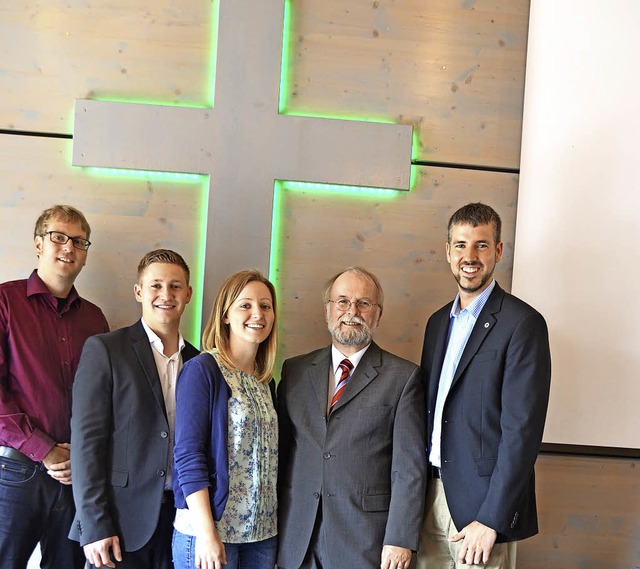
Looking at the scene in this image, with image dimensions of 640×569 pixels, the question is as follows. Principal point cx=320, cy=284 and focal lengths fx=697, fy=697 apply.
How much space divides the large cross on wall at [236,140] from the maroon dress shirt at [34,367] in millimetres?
663

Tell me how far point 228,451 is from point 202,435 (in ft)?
0.32

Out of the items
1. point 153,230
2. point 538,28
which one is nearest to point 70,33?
point 153,230

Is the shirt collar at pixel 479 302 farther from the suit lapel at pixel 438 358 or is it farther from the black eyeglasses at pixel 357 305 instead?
Result: the black eyeglasses at pixel 357 305

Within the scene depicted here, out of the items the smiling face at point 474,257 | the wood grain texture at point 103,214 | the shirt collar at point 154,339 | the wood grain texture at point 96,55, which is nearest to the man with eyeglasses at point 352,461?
the smiling face at point 474,257

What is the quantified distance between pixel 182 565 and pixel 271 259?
4.44ft

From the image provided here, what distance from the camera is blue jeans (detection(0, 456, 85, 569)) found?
7.77 feet

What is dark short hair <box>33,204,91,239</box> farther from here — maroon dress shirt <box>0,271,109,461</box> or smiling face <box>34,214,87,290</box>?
maroon dress shirt <box>0,271,109,461</box>

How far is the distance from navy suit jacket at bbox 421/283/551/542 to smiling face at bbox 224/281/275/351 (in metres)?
0.67

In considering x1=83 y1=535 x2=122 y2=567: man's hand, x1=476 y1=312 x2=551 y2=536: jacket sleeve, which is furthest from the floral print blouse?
x1=476 y1=312 x2=551 y2=536: jacket sleeve

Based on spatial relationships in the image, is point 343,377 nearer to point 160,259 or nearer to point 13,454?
point 160,259

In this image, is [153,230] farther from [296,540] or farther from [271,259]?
[296,540]

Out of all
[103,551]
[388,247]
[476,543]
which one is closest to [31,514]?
[103,551]

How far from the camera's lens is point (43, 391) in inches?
97.2

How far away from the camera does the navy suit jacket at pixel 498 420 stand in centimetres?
221
